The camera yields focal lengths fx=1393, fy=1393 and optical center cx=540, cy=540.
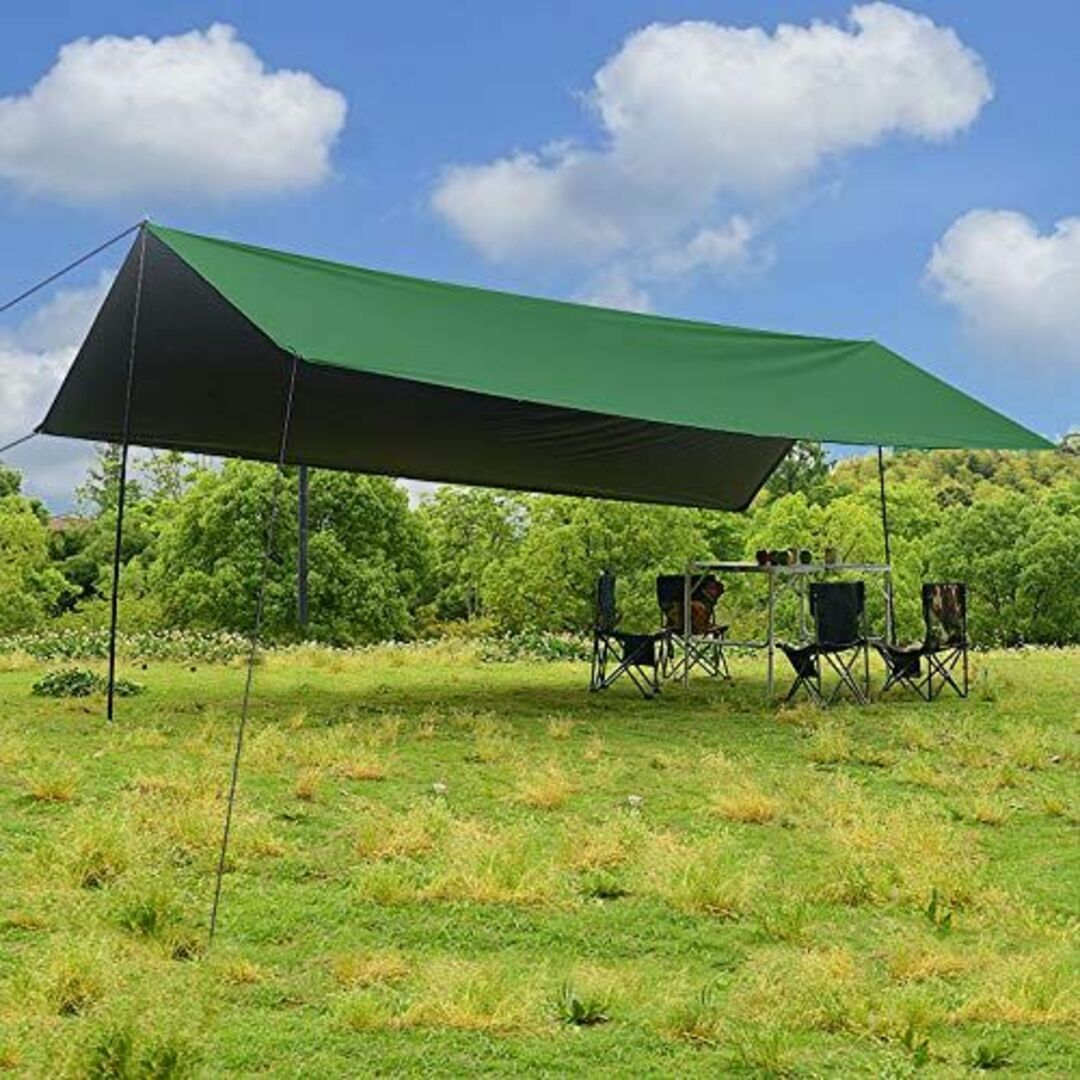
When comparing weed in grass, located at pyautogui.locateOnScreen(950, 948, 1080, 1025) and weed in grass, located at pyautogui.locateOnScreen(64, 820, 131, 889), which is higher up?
weed in grass, located at pyautogui.locateOnScreen(64, 820, 131, 889)

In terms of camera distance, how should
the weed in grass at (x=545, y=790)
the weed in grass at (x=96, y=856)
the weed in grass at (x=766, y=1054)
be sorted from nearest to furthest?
the weed in grass at (x=766, y=1054), the weed in grass at (x=96, y=856), the weed in grass at (x=545, y=790)

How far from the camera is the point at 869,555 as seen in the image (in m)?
29.5

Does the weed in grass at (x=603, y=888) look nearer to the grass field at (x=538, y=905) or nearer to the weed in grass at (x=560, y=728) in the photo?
the grass field at (x=538, y=905)

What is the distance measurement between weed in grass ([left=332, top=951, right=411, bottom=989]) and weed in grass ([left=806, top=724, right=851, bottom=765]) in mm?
3247

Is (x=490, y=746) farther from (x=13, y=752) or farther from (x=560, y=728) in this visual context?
(x=13, y=752)

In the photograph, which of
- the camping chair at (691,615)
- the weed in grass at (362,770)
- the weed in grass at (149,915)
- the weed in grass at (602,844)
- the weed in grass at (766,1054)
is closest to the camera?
the weed in grass at (766,1054)

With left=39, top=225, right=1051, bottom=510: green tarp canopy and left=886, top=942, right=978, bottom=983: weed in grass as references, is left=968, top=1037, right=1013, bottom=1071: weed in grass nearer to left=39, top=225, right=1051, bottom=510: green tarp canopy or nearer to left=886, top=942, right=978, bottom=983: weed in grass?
left=886, top=942, right=978, bottom=983: weed in grass

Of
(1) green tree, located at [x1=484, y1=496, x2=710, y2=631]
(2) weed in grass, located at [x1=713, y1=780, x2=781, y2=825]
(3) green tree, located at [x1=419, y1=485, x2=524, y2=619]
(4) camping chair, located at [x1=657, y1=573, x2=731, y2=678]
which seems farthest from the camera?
(3) green tree, located at [x1=419, y1=485, x2=524, y2=619]

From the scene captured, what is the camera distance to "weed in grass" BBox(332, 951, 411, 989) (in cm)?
288

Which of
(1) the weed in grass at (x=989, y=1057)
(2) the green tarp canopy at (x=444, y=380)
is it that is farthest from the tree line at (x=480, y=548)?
(1) the weed in grass at (x=989, y=1057)

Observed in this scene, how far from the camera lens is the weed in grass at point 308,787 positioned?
4754mm

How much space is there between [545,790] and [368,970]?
190 centimetres

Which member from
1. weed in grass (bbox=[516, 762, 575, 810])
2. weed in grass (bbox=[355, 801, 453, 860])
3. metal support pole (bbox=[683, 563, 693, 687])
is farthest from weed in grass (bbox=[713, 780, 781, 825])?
metal support pole (bbox=[683, 563, 693, 687])

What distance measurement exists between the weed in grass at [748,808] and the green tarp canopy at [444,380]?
7.73 ft
